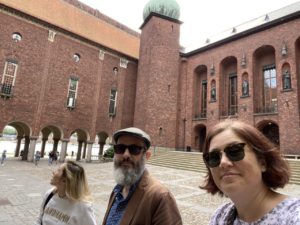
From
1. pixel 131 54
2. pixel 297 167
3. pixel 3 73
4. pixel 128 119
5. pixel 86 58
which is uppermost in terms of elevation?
pixel 131 54

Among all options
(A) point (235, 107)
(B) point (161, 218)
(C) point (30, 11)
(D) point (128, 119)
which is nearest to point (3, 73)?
(C) point (30, 11)

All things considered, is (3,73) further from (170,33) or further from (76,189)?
(76,189)

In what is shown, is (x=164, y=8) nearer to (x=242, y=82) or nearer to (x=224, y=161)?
(x=242, y=82)

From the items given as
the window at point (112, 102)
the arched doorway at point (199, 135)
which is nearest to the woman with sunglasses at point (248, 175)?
the arched doorway at point (199, 135)

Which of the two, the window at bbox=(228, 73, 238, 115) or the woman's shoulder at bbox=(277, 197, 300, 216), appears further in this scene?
the window at bbox=(228, 73, 238, 115)

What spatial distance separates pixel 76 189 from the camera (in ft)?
8.55

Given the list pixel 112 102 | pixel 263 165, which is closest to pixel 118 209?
pixel 263 165

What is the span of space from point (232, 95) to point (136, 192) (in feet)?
83.9

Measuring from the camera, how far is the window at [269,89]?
2222cm

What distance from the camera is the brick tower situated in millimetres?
26031

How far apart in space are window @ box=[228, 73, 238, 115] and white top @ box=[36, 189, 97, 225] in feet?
79.0

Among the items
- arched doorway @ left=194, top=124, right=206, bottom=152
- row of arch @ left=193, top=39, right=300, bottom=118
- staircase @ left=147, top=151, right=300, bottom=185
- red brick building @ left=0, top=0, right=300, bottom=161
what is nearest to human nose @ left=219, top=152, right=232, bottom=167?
staircase @ left=147, top=151, right=300, bottom=185

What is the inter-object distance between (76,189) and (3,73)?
21.9m

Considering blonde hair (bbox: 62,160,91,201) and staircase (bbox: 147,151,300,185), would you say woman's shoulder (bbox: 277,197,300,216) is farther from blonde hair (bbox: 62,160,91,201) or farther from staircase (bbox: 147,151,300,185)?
staircase (bbox: 147,151,300,185)
